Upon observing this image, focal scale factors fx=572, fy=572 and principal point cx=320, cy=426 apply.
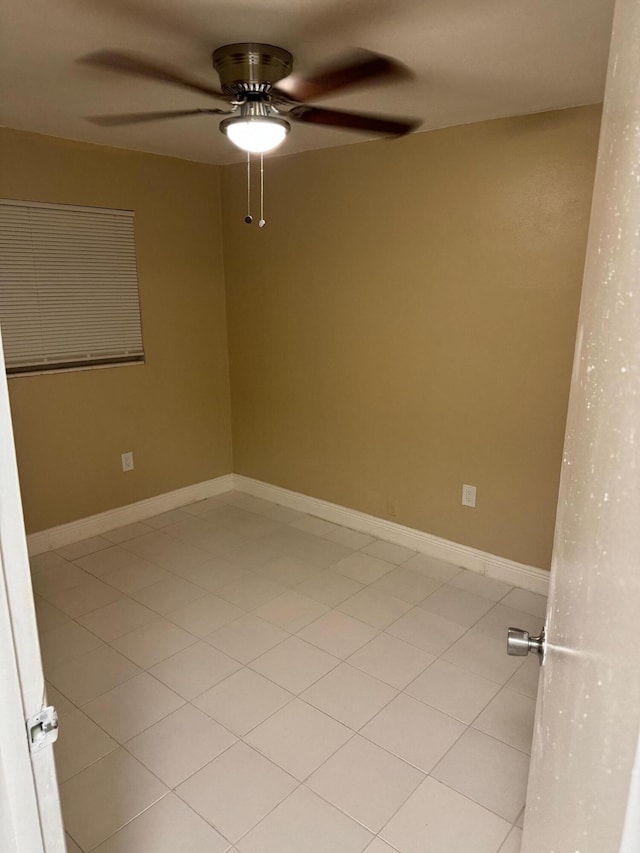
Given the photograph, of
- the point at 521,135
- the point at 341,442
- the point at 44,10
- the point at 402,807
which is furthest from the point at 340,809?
the point at 521,135

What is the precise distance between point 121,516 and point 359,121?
8.56 feet

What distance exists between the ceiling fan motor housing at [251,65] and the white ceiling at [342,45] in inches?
1.3

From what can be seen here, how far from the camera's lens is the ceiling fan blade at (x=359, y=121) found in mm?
2322

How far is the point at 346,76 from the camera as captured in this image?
197 cm

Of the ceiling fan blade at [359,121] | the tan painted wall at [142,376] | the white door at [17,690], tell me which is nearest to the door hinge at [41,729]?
the white door at [17,690]

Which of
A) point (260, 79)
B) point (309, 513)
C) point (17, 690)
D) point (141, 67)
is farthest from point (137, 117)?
point (309, 513)

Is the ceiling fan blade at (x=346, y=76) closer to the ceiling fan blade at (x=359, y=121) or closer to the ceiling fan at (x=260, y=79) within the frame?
the ceiling fan at (x=260, y=79)

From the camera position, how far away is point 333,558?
3.16 meters

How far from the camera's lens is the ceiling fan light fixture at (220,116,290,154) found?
1.77 meters

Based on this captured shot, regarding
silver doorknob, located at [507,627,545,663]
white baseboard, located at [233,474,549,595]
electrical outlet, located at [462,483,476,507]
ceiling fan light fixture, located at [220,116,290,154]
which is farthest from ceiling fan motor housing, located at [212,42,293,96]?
white baseboard, located at [233,474,549,595]

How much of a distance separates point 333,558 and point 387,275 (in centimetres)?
156

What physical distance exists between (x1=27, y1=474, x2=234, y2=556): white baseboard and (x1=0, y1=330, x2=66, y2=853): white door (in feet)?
8.30

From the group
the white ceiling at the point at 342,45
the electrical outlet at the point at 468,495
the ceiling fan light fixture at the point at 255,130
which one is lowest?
the electrical outlet at the point at 468,495

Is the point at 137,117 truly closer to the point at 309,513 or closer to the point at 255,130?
the point at 255,130
